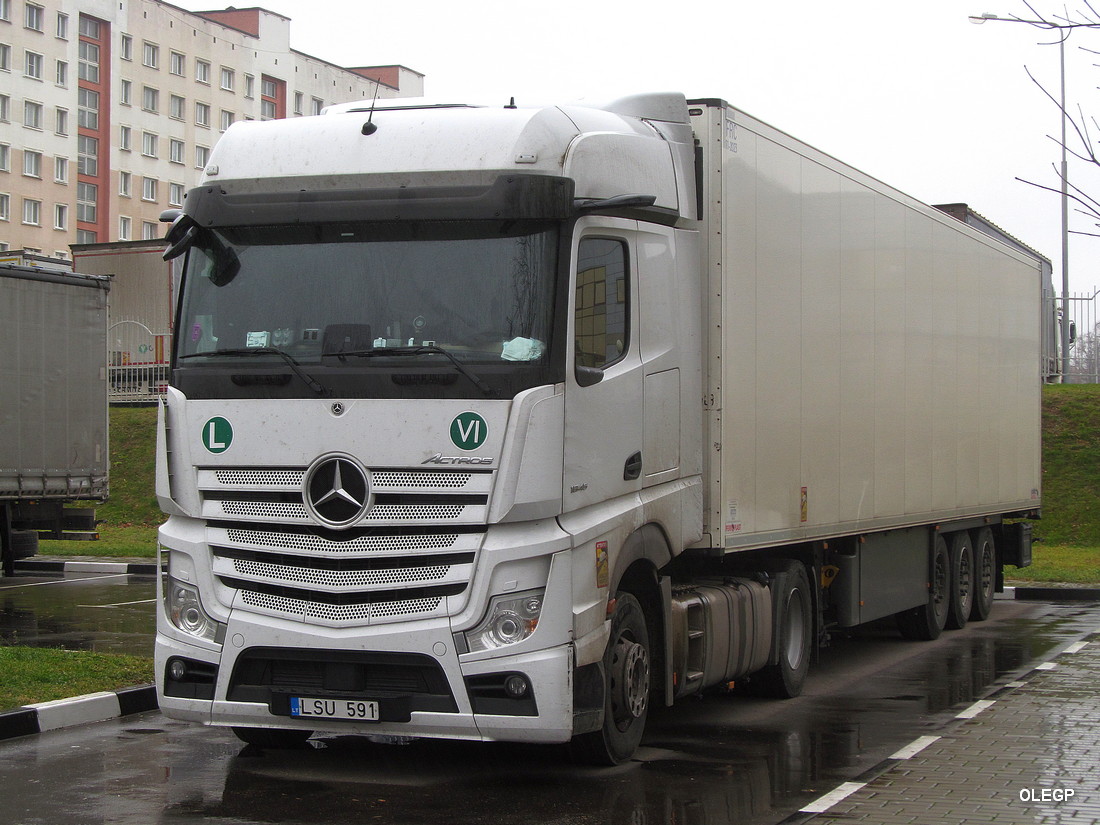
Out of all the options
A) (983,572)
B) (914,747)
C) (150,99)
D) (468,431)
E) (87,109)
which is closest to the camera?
(468,431)

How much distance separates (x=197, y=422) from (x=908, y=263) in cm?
718

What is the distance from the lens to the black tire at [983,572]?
1546 cm

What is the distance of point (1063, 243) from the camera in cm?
3506

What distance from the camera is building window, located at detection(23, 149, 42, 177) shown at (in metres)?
70.9

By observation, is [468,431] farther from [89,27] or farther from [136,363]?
[89,27]

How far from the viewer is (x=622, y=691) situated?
7574 mm

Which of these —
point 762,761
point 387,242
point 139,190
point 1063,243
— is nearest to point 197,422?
point 387,242

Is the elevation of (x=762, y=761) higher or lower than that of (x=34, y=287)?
lower

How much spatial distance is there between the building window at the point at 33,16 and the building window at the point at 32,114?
12.0 feet

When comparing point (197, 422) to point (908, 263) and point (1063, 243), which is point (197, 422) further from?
point (1063, 243)

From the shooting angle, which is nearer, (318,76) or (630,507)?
(630,507)

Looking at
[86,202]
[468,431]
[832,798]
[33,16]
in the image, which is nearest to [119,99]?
[86,202]

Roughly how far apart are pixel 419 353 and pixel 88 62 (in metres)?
74.2

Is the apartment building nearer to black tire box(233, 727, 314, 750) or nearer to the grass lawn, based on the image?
the grass lawn
